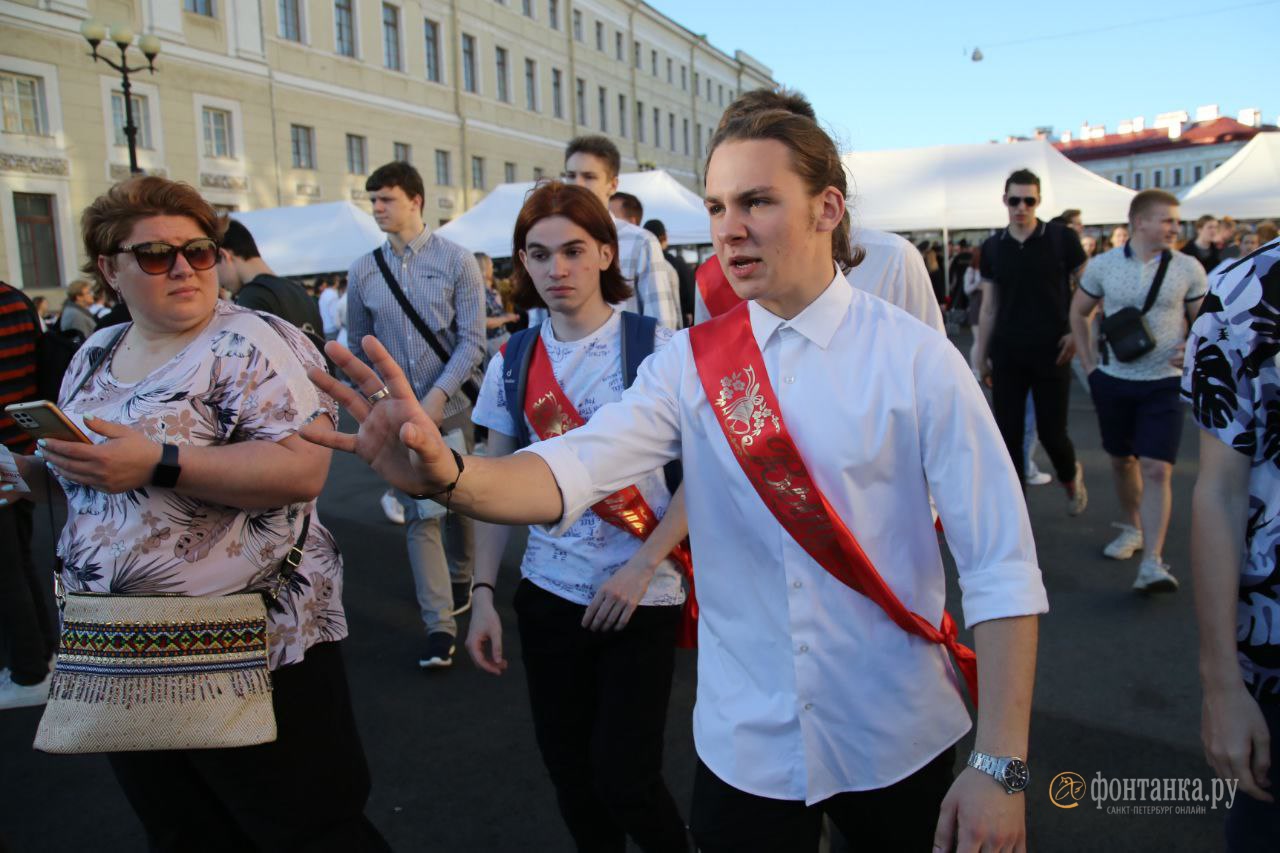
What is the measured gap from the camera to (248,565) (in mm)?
2066

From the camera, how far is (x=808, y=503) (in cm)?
155

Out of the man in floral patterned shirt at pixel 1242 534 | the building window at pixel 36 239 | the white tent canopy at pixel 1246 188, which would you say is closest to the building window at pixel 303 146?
the building window at pixel 36 239

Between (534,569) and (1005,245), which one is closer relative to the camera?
(534,569)

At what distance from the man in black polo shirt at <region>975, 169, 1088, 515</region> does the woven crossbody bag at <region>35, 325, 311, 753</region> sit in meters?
5.03

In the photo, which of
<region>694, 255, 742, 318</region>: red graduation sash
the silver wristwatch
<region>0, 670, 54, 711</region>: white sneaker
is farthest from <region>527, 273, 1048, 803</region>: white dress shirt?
<region>0, 670, 54, 711</region>: white sneaker

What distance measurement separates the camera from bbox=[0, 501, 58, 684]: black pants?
13.2ft

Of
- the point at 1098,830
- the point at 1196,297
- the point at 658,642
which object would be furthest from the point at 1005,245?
the point at 658,642

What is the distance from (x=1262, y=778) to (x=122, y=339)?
2658mm

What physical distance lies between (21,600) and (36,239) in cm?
2246

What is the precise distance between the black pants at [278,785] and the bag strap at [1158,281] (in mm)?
4773

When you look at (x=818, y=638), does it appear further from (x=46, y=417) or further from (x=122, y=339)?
(x=122, y=339)

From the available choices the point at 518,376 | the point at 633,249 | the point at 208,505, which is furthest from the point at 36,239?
the point at 208,505

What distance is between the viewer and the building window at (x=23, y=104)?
832 inches

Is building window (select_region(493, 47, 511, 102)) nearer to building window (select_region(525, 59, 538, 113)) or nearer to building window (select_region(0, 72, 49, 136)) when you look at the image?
building window (select_region(525, 59, 538, 113))
